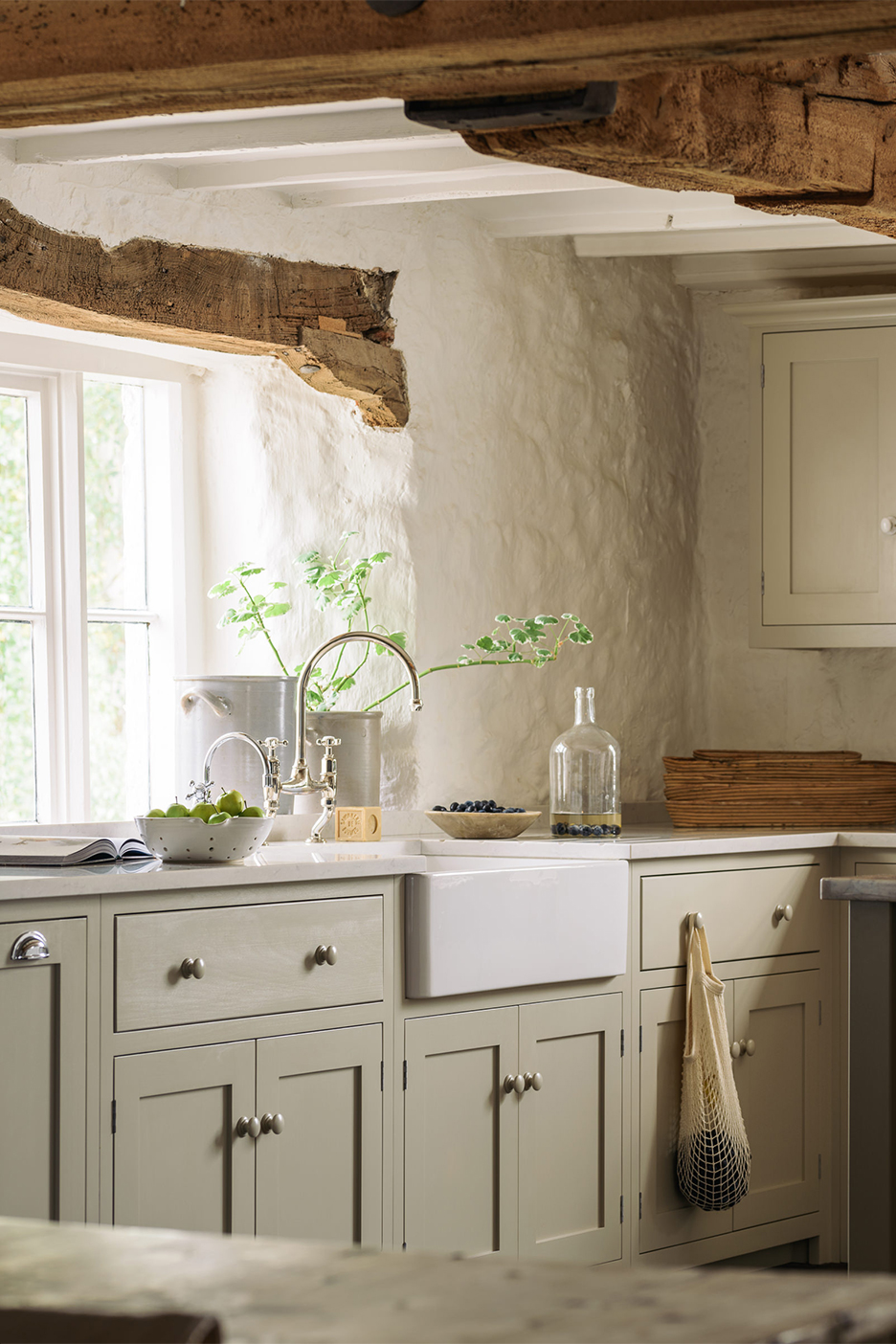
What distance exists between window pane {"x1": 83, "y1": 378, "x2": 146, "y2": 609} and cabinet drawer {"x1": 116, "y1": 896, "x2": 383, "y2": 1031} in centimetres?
116

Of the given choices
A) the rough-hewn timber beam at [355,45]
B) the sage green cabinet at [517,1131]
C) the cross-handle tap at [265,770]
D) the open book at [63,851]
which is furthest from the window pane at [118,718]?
the rough-hewn timber beam at [355,45]

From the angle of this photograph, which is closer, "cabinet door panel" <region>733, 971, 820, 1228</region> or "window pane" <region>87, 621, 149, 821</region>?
"cabinet door panel" <region>733, 971, 820, 1228</region>

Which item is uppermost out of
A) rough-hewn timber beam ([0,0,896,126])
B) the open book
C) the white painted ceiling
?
the white painted ceiling

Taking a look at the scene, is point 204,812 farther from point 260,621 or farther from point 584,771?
point 584,771

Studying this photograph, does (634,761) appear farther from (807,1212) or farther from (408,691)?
(807,1212)

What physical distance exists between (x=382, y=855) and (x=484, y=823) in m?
0.37

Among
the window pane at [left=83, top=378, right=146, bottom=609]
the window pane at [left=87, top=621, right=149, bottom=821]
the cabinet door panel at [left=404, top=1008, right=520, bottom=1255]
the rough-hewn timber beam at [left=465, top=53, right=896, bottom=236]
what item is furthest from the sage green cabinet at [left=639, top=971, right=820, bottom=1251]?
the rough-hewn timber beam at [left=465, top=53, right=896, bottom=236]

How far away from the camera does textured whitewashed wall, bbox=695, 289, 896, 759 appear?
13.9ft

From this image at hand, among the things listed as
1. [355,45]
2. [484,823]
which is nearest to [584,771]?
[484,823]

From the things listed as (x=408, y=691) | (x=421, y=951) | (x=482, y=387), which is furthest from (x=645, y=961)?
(x=482, y=387)

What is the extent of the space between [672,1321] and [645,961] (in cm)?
262

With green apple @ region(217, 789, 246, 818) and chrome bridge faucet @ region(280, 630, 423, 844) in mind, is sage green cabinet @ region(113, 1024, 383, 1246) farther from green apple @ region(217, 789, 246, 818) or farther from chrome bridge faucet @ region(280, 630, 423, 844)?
chrome bridge faucet @ region(280, 630, 423, 844)

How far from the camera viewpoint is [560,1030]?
2.97 meters

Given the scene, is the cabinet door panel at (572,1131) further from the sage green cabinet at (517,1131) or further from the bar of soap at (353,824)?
the bar of soap at (353,824)
